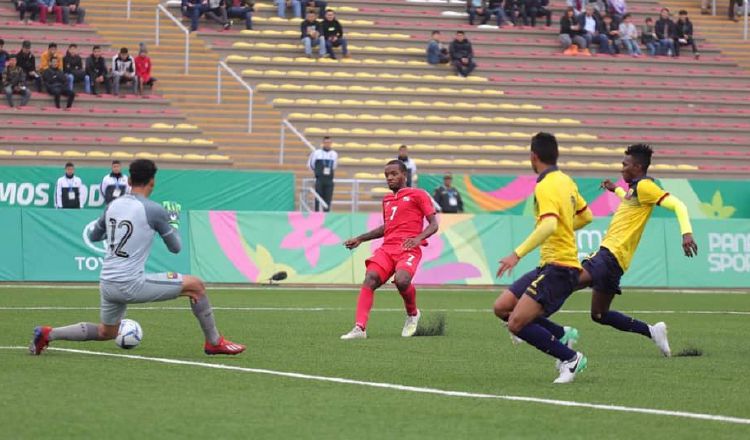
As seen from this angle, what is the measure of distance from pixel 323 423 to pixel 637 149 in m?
5.96

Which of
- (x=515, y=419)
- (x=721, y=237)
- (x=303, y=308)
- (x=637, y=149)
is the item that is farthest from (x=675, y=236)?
(x=515, y=419)

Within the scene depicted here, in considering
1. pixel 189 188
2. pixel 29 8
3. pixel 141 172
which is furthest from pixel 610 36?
pixel 141 172

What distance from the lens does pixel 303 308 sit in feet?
72.1

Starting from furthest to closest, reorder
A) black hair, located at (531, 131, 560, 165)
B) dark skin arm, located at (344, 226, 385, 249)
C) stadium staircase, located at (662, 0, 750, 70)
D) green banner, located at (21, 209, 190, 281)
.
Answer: stadium staircase, located at (662, 0, 750, 70)
green banner, located at (21, 209, 190, 281)
dark skin arm, located at (344, 226, 385, 249)
black hair, located at (531, 131, 560, 165)

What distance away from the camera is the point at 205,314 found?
12906mm

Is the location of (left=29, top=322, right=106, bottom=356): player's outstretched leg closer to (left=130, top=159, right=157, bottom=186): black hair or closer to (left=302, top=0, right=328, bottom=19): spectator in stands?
(left=130, top=159, right=157, bottom=186): black hair

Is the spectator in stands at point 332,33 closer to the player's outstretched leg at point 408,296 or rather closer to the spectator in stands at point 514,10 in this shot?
the spectator in stands at point 514,10

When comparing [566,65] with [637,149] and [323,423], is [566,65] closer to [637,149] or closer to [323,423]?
[637,149]

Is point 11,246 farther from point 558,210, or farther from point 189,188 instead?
point 558,210

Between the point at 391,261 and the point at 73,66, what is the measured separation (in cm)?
2071

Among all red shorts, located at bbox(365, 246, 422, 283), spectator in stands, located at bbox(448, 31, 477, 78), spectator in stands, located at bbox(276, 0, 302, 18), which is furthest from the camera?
spectator in stands, located at bbox(276, 0, 302, 18)

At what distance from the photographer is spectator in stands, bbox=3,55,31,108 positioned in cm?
3469

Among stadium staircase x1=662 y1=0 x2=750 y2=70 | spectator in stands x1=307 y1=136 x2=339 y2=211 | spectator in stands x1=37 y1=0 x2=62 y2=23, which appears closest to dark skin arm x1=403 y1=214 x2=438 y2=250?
spectator in stands x1=307 y1=136 x2=339 y2=211

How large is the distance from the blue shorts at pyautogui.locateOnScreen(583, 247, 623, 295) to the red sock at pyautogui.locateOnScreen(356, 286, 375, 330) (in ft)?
9.83
